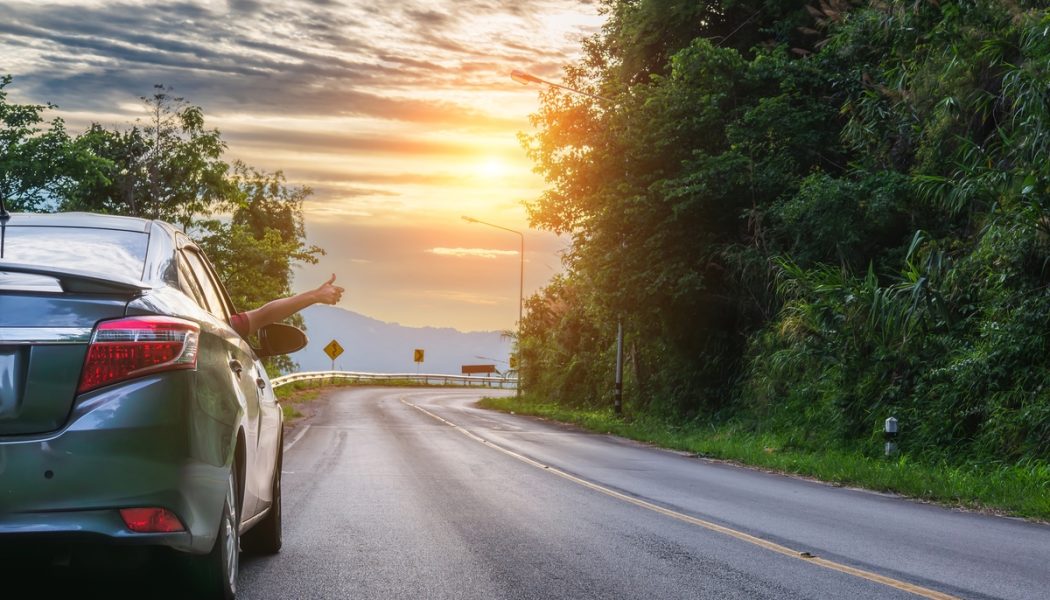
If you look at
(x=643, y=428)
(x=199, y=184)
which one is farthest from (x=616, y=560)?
(x=199, y=184)

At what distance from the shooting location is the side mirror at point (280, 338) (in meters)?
A: 7.26

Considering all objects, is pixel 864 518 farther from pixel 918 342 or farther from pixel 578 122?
pixel 578 122

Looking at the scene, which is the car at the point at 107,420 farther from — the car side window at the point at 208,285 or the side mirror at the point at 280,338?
the side mirror at the point at 280,338

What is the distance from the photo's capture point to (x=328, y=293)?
7.48 m

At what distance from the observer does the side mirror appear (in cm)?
726

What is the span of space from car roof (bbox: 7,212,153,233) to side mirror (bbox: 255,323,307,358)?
4.95 ft

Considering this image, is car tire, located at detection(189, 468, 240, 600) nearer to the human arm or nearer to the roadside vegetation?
the human arm

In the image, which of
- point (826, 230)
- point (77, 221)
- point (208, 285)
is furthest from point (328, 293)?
point (826, 230)

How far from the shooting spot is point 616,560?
7.61 m

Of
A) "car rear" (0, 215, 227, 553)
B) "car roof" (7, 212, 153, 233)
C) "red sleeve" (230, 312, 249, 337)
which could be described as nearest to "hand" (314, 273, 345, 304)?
"red sleeve" (230, 312, 249, 337)

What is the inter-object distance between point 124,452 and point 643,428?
2532 cm

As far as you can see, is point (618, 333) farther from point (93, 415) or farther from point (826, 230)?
point (93, 415)

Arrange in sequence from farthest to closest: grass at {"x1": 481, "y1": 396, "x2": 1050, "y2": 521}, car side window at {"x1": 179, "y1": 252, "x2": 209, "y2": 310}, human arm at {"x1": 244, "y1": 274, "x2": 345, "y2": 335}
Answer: grass at {"x1": 481, "y1": 396, "x2": 1050, "y2": 521} < human arm at {"x1": 244, "y1": 274, "x2": 345, "y2": 335} < car side window at {"x1": 179, "y1": 252, "x2": 209, "y2": 310}

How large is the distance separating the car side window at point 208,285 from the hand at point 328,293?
2.30 feet
